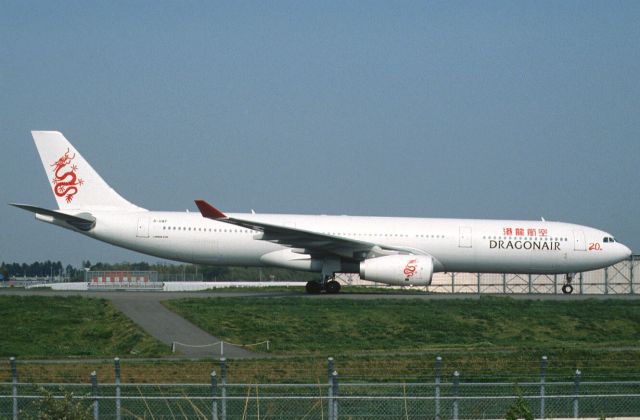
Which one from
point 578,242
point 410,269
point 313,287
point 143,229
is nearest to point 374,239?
point 410,269

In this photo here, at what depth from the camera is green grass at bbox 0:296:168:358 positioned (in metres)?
22.7

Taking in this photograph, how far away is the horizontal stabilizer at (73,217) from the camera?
111 feet

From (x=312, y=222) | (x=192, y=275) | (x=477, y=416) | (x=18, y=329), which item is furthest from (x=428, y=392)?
(x=192, y=275)

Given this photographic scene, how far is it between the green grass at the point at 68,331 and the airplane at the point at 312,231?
6.08m

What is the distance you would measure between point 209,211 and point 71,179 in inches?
296

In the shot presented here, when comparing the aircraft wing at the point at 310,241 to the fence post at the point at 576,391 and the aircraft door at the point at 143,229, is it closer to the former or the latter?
the aircraft door at the point at 143,229

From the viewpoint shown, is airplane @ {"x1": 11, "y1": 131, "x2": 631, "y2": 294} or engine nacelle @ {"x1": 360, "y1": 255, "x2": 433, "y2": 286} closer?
engine nacelle @ {"x1": 360, "y1": 255, "x2": 433, "y2": 286}

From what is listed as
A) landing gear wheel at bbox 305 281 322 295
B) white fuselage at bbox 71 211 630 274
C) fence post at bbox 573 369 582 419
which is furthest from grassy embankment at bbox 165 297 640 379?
fence post at bbox 573 369 582 419

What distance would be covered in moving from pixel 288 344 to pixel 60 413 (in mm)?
13886

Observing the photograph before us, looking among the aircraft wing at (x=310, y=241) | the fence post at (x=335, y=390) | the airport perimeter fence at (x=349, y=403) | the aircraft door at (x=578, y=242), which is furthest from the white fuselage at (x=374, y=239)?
the fence post at (x=335, y=390)

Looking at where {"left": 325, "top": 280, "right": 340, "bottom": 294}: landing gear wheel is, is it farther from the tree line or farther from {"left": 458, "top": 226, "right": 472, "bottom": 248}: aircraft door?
the tree line

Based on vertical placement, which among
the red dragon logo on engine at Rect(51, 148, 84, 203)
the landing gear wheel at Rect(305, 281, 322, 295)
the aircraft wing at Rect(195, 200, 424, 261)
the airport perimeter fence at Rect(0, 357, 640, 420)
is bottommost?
the airport perimeter fence at Rect(0, 357, 640, 420)

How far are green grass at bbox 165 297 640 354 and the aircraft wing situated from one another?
265cm

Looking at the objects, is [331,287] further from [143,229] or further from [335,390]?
[335,390]
